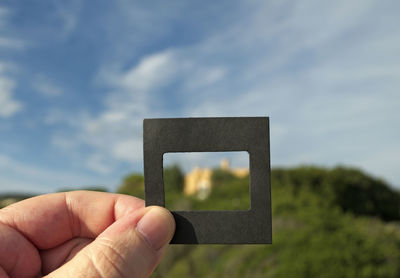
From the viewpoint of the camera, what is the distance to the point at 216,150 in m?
1.48

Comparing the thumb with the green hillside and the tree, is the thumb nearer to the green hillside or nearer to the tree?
the green hillside

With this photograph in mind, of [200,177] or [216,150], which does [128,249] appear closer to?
[216,150]

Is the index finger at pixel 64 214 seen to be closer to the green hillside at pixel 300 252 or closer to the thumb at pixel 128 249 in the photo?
the thumb at pixel 128 249

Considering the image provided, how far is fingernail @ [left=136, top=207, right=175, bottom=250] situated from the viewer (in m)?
1.46

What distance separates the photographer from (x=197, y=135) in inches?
58.7

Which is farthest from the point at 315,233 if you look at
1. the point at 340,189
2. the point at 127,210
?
the point at 340,189

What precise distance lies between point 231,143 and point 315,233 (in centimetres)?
457

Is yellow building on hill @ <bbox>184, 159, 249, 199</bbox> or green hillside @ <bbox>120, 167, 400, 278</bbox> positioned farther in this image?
yellow building on hill @ <bbox>184, 159, 249, 199</bbox>

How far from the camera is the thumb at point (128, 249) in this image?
139 cm

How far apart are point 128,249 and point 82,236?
572 millimetres

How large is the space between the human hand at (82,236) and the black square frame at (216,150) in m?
0.10

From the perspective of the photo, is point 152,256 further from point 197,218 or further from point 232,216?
point 232,216

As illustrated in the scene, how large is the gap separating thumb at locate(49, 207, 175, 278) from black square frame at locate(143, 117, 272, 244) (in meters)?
0.07

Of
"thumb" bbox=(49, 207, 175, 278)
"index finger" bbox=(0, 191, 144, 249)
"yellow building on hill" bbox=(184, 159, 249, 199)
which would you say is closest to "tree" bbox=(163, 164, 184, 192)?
"yellow building on hill" bbox=(184, 159, 249, 199)
